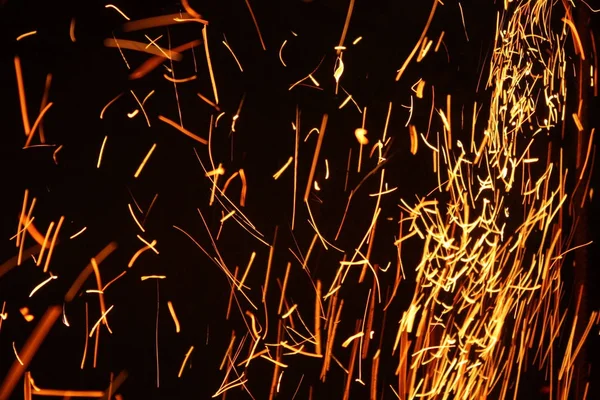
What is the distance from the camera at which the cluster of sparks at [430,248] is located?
5.36 ft

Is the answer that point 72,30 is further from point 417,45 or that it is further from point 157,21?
point 417,45

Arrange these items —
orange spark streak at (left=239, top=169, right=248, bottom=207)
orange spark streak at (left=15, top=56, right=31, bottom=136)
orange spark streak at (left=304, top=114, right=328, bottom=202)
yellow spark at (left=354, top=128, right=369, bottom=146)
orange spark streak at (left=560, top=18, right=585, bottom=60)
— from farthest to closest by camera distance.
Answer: orange spark streak at (left=560, top=18, right=585, bottom=60) → yellow spark at (left=354, top=128, right=369, bottom=146) → orange spark streak at (left=304, top=114, right=328, bottom=202) → orange spark streak at (left=239, top=169, right=248, bottom=207) → orange spark streak at (left=15, top=56, right=31, bottom=136)

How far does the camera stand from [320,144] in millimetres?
1946

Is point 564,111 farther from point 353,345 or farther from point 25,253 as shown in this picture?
point 25,253

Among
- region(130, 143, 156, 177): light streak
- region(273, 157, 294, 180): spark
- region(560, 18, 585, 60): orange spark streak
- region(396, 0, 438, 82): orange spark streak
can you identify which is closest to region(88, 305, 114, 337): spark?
region(130, 143, 156, 177): light streak

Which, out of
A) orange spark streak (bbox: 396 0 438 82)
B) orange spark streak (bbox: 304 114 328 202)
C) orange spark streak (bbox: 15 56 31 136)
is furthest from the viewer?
orange spark streak (bbox: 396 0 438 82)

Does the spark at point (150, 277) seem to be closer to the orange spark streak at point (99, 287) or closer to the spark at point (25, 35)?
the orange spark streak at point (99, 287)

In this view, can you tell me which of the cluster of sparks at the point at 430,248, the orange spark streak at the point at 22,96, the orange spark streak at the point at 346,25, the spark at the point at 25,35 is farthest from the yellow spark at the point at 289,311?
the spark at the point at 25,35

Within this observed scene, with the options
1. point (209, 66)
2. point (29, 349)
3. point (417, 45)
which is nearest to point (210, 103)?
point (209, 66)

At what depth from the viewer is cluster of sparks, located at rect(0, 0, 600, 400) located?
1635 mm

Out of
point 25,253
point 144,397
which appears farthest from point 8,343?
point 144,397

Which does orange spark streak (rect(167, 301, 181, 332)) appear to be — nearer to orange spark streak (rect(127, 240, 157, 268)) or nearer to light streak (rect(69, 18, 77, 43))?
orange spark streak (rect(127, 240, 157, 268))

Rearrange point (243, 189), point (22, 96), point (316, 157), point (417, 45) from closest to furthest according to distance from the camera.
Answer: point (22, 96) → point (243, 189) → point (316, 157) → point (417, 45)

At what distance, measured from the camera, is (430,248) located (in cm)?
226
